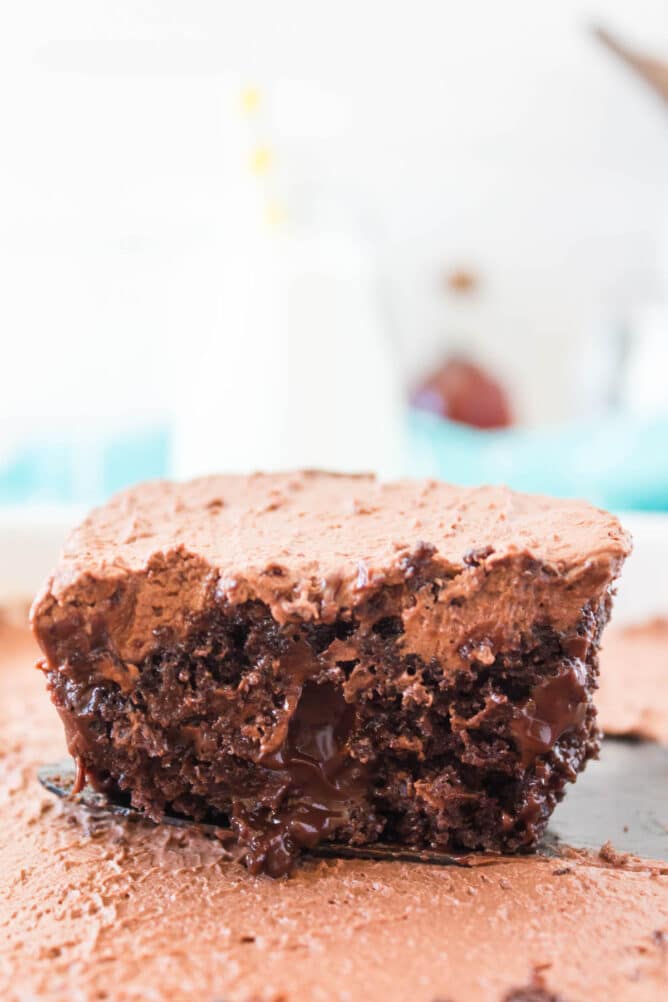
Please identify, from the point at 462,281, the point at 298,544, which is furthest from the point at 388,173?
the point at 298,544

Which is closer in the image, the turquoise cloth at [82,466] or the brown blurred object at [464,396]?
the turquoise cloth at [82,466]

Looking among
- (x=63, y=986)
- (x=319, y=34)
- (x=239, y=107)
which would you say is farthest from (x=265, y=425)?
(x=63, y=986)

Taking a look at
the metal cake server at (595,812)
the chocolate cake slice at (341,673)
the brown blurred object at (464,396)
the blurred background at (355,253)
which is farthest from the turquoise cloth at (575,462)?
the chocolate cake slice at (341,673)

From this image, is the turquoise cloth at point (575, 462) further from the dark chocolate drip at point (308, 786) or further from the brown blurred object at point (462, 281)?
the dark chocolate drip at point (308, 786)

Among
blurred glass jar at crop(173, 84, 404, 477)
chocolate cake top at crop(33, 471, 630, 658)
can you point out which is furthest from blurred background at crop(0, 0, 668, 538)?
chocolate cake top at crop(33, 471, 630, 658)

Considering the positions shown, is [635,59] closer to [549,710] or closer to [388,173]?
[388,173]

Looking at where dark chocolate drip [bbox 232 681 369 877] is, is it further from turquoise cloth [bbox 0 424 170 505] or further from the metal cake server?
turquoise cloth [bbox 0 424 170 505]

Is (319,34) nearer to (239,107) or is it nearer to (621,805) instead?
(239,107)
